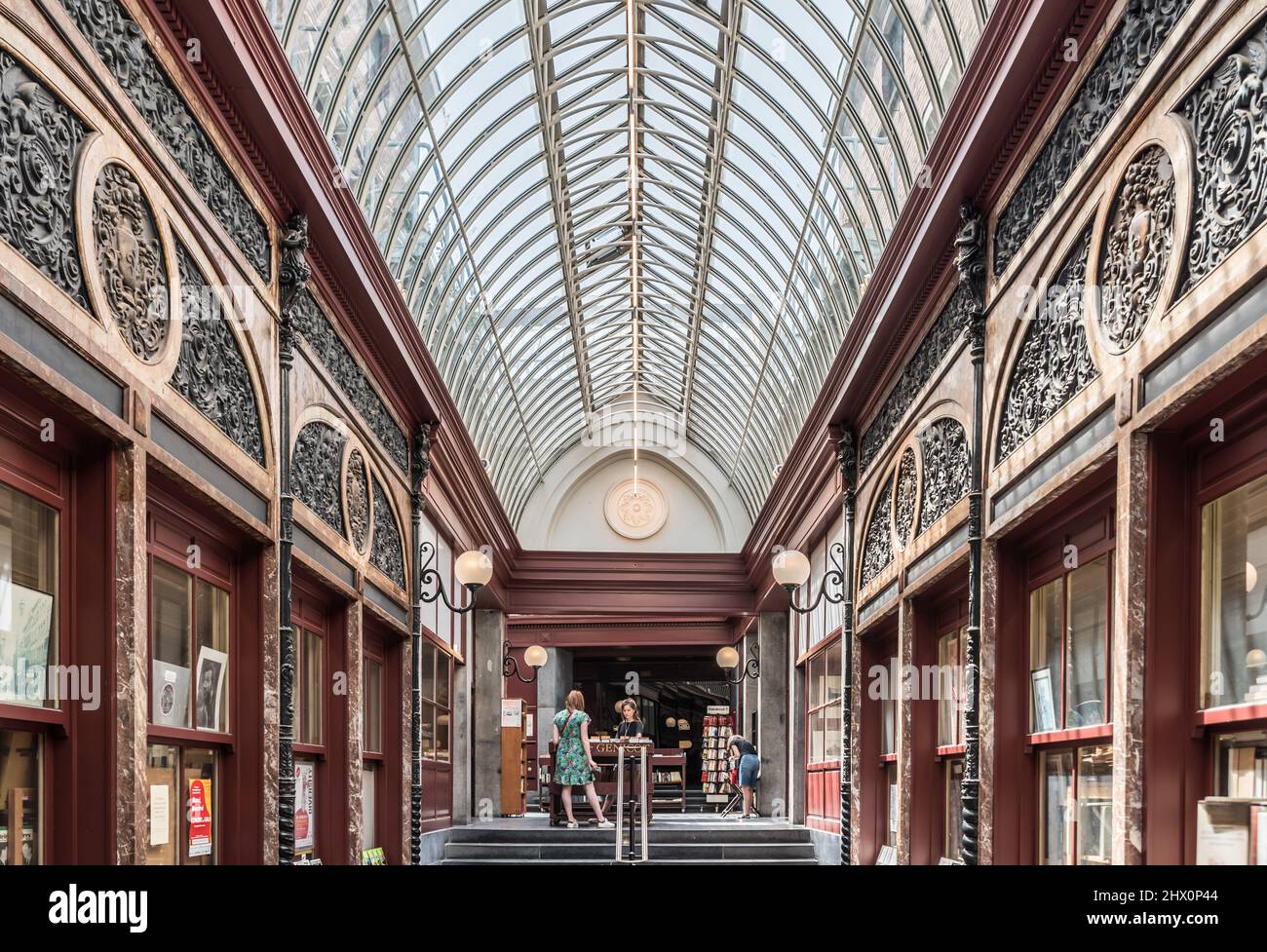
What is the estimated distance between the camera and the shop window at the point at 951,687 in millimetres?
7227

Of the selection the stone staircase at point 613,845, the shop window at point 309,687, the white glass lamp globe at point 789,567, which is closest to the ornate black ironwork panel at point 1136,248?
the shop window at point 309,687

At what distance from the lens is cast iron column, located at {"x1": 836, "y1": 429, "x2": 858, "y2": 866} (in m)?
9.59

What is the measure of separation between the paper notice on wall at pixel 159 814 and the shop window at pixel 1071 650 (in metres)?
3.45

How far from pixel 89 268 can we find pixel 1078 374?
3294 mm

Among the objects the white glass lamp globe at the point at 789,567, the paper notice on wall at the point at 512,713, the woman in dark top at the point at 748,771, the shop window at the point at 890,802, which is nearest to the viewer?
the shop window at the point at 890,802

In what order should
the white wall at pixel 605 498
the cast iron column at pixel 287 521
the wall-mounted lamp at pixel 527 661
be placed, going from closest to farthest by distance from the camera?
the cast iron column at pixel 287 521 < the wall-mounted lamp at pixel 527 661 < the white wall at pixel 605 498

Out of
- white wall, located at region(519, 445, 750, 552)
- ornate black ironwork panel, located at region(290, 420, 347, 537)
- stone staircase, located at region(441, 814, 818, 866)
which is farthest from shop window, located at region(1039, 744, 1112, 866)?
white wall, located at region(519, 445, 750, 552)

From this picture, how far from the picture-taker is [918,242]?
22.0 ft

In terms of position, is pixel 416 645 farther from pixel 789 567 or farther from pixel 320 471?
pixel 320 471

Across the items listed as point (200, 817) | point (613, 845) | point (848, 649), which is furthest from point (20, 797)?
point (613, 845)

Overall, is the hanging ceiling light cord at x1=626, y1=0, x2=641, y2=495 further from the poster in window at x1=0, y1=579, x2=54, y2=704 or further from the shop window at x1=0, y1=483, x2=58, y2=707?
the poster in window at x1=0, y1=579, x2=54, y2=704

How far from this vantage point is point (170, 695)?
5.00 m

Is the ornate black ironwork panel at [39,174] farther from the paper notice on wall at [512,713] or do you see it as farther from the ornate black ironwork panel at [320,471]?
the paper notice on wall at [512,713]

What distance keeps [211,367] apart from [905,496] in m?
4.40
